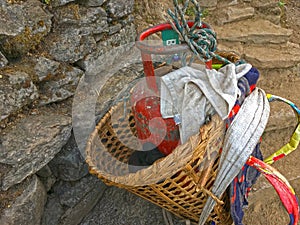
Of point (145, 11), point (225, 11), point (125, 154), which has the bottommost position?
point (125, 154)

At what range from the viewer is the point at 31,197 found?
140 centimetres

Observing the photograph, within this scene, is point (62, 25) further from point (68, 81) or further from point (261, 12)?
point (261, 12)

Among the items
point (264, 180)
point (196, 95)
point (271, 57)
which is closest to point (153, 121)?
point (196, 95)

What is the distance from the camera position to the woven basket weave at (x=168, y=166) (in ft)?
3.29

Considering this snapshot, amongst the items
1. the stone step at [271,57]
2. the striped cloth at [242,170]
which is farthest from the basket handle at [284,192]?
the stone step at [271,57]

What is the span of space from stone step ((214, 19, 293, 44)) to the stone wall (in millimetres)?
550

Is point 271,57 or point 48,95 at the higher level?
point 48,95

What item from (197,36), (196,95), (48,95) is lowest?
(48,95)

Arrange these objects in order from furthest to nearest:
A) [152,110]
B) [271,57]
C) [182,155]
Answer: [271,57] < [152,110] < [182,155]

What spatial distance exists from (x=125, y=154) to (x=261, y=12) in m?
1.19

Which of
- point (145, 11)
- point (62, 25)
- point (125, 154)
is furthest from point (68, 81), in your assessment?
point (145, 11)

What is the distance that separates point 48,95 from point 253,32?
1.14 m

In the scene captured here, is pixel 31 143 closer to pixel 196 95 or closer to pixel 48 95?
pixel 48 95

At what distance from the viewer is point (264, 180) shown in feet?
5.53
